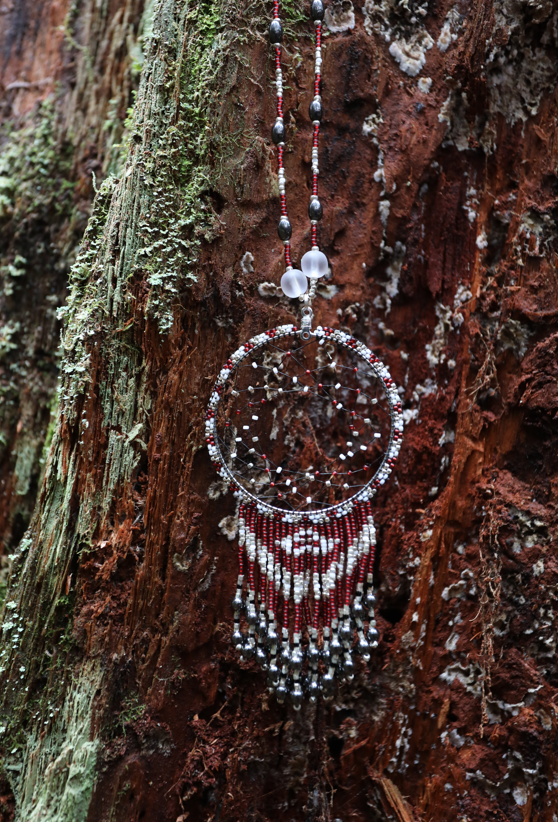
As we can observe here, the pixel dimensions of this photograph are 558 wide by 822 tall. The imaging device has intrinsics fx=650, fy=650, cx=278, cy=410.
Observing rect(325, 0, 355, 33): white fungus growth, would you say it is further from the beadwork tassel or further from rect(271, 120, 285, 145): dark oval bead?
the beadwork tassel

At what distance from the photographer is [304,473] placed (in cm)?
207

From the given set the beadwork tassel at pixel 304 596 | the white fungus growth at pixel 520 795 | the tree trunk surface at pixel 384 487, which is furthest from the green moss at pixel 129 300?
the white fungus growth at pixel 520 795

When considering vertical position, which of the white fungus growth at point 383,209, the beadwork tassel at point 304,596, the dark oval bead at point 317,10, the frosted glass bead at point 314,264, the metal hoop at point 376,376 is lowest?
the beadwork tassel at point 304,596

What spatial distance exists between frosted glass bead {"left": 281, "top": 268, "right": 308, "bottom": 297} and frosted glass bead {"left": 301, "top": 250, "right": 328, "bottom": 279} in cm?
3

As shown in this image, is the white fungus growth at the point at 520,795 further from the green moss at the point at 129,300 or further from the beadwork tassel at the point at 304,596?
the green moss at the point at 129,300

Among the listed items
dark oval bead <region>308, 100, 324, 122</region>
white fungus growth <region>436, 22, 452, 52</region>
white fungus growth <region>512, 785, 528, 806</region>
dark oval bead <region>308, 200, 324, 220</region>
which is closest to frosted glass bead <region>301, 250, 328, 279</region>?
dark oval bead <region>308, 200, 324, 220</region>

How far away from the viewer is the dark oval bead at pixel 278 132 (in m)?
1.96

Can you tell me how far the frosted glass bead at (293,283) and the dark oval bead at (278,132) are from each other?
0.40 metres

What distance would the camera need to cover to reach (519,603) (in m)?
2.07

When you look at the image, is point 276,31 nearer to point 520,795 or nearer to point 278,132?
point 278,132

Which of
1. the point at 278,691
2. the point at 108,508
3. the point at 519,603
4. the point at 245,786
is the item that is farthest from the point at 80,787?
the point at 519,603

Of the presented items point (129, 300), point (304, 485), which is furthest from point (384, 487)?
point (129, 300)

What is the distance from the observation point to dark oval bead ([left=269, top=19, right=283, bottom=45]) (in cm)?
196

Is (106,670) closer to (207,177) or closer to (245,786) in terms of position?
(245,786)
